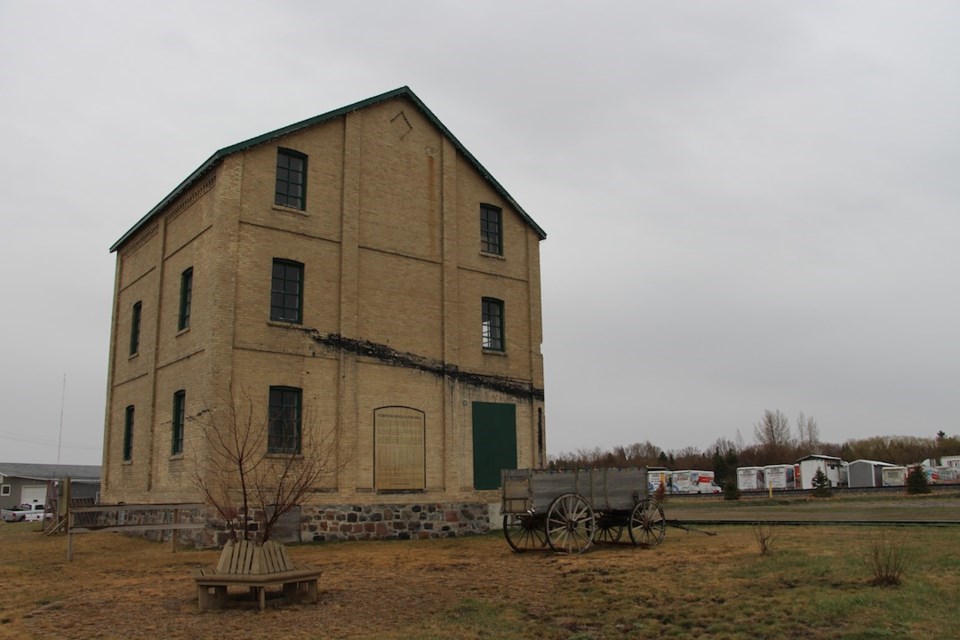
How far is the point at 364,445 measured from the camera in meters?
21.9

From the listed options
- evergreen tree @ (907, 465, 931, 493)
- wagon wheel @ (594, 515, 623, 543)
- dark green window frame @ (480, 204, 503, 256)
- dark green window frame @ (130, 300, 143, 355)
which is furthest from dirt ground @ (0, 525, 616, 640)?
evergreen tree @ (907, 465, 931, 493)

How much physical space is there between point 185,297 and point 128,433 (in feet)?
19.8

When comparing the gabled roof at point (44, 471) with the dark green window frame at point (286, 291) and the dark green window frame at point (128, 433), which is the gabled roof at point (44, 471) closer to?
the dark green window frame at point (128, 433)

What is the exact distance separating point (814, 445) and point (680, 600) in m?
107

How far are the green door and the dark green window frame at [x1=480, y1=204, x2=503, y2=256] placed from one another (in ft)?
17.5

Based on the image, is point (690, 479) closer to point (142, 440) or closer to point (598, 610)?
point (142, 440)

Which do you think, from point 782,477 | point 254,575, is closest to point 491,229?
point 254,575

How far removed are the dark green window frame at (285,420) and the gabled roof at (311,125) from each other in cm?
633

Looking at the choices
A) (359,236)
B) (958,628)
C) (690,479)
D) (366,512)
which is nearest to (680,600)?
(958,628)

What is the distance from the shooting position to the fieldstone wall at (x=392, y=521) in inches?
813

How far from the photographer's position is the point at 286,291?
853 inches

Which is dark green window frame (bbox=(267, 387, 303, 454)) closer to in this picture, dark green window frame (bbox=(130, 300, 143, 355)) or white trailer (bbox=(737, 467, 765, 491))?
dark green window frame (bbox=(130, 300, 143, 355))

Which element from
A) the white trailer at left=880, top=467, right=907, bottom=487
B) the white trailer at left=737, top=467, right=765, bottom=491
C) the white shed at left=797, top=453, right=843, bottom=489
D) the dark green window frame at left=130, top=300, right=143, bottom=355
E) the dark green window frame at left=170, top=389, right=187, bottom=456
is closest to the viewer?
the dark green window frame at left=170, top=389, right=187, bottom=456

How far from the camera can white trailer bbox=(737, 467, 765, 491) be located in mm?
64250
